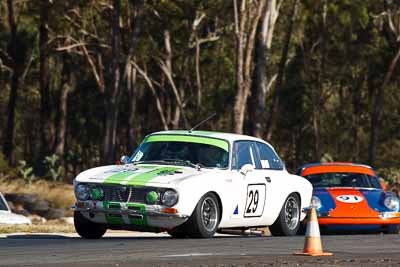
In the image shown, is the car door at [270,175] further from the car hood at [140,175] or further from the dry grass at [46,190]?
the dry grass at [46,190]

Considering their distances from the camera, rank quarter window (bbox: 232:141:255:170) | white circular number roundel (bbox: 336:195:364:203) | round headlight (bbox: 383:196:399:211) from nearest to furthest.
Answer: quarter window (bbox: 232:141:255:170), white circular number roundel (bbox: 336:195:364:203), round headlight (bbox: 383:196:399:211)

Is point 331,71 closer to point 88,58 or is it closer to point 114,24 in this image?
point 88,58

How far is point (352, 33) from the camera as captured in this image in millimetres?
57375

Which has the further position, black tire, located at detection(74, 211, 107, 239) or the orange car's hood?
the orange car's hood

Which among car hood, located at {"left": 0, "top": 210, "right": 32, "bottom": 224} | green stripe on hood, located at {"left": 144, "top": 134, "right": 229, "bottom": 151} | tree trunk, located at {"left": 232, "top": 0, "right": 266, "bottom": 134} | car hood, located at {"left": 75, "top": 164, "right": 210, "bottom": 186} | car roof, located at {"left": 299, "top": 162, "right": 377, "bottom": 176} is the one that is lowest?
car hood, located at {"left": 0, "top": 210, "right": 32, "bottom": 224}

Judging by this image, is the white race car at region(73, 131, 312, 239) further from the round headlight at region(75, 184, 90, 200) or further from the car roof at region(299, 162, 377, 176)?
the car roof at region(299, 162, 377, 176)

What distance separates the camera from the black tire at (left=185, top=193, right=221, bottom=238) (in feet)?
48.1

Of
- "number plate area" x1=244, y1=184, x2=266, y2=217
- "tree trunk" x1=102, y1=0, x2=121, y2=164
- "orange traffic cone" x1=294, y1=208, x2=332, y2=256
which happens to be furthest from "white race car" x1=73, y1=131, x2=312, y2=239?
"tree trunk" x1=102, y1=0, x2=121, y2=164

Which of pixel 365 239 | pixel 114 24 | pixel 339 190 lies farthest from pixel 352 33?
pixel 365 239

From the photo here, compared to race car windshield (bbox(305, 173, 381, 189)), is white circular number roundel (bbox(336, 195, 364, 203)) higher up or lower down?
lower down

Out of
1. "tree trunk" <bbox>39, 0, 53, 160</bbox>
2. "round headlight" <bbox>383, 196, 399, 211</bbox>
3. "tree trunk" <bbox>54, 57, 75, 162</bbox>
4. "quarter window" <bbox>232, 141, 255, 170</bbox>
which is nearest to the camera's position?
"quarter window" <bbox>232, 141, 255, 170</bbox>

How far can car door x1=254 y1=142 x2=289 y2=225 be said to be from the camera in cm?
1653

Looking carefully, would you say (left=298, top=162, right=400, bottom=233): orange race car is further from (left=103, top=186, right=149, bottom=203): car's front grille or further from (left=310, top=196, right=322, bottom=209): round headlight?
(left=103, top=186, right=149, bottom=203): car's front grille

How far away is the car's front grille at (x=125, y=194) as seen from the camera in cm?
1448
